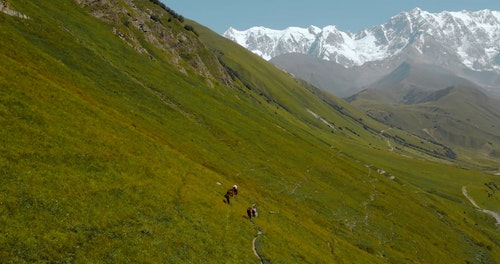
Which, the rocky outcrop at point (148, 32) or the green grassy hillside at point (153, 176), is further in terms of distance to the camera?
the rocky outcrop at point (148, 32)

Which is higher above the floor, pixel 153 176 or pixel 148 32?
pixel 148 32

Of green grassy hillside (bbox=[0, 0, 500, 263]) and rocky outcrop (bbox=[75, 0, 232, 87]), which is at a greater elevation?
rocky outcrop (bbox=[75, 0, 232, 87])

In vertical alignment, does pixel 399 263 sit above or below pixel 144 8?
below

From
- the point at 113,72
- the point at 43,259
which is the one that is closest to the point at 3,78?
the point at 43,259

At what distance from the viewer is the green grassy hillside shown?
35.1 m

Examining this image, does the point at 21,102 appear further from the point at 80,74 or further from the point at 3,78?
the point at 80,74

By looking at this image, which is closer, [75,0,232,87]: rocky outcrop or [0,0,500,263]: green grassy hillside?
[0,0,500,263]: green grassy hillside

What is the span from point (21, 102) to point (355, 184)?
101m

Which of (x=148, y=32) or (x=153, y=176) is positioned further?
(x=148, y=32)

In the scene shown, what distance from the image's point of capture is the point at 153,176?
47.8 meters

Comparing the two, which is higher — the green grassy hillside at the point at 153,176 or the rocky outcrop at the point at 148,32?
the rocky outcrop at the point at 148,32

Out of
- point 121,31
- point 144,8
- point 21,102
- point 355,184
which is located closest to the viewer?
point 21,102

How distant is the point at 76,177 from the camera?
3916 centimetres

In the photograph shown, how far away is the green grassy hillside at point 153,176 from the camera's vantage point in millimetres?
35125
